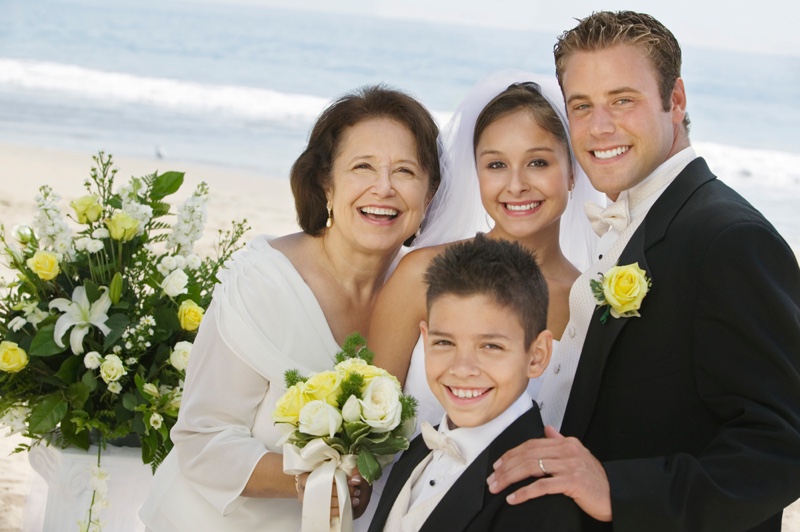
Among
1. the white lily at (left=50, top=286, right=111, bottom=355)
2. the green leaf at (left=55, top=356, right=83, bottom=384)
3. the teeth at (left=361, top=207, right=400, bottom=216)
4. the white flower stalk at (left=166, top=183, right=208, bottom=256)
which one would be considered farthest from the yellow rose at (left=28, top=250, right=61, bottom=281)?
the teeth at (left=361, top=207, right=400, bottom=216)

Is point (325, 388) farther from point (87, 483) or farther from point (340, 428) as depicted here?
point (87, 483)

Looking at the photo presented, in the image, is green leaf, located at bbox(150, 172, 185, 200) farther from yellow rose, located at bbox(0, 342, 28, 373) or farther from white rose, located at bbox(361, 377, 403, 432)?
white rose, located at bbox(361, 377, 403, 432)

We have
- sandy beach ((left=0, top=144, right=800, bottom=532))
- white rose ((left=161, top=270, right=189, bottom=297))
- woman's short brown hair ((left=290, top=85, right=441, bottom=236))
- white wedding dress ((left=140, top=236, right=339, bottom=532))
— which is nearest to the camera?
white wedding dress ((left=140, top=236, right=339, bottom=532))

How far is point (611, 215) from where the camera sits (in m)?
3.35

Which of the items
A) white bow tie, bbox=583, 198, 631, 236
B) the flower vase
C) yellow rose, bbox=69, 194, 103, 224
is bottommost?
the flower vase

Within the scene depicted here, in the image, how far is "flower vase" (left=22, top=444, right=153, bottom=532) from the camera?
468cm

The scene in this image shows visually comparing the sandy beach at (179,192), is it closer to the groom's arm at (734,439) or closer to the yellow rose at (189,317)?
the yellow rose at (189,317)

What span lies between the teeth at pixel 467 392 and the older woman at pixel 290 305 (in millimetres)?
944

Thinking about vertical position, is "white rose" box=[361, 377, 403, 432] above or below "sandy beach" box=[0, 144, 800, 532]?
below

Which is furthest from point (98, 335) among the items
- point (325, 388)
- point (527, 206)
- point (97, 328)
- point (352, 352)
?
point (527, 206)

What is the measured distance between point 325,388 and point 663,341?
3.61ft

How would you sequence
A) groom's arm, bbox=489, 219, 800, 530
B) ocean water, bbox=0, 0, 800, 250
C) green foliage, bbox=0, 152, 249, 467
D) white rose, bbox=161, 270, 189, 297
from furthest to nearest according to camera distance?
ocean water, bbox=0, 0, 800, 250, white rose, bbox=161, 270, 189, 297, green foliage, bbox=0, 152, 249, 467, groom's arm, bbox=489, 219, 800, 530

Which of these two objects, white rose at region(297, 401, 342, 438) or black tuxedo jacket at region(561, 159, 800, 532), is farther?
white rose at region(297, 401, 342, 438)

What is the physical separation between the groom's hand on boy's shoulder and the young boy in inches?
4.4
